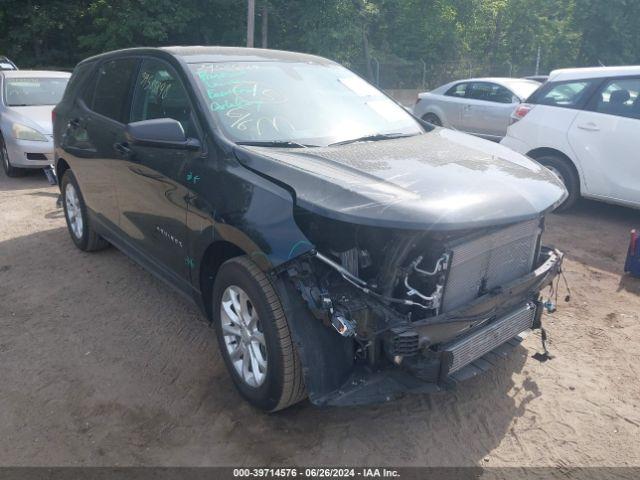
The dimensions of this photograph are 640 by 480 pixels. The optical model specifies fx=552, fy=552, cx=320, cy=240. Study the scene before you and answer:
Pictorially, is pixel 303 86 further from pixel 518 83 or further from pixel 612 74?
pixel 518 83

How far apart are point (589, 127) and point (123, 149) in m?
4.99

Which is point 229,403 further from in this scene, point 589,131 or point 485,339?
point 589,131

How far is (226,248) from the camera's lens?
3.13m

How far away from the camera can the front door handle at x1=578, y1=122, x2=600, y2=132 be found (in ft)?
20.1

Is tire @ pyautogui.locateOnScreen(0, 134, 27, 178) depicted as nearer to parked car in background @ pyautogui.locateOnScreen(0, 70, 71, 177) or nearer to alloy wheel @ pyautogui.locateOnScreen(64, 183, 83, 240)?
parked car in background @ pyautogui.locateOnScreen(0, 70, 71, 177)

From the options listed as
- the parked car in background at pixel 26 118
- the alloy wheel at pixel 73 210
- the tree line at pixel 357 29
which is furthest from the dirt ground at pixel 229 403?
the tree line at pixel 357 29

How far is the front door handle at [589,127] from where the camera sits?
6.14 metres

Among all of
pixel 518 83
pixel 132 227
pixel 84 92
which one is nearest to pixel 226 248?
pixel 132 227

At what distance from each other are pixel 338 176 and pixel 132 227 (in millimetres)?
2078

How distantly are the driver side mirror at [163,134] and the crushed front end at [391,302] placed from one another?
3.28 feet

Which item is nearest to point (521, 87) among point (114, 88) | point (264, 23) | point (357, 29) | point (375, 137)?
point (375, 137)

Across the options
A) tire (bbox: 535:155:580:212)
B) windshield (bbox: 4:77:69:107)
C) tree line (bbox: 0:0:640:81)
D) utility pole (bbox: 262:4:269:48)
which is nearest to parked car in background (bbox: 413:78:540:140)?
Result: tire (bbox: 535:155:580:212)

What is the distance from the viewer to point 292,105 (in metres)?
3.55

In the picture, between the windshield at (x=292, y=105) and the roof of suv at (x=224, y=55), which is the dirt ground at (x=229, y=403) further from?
the roof of suv at (x=224, y=55)
